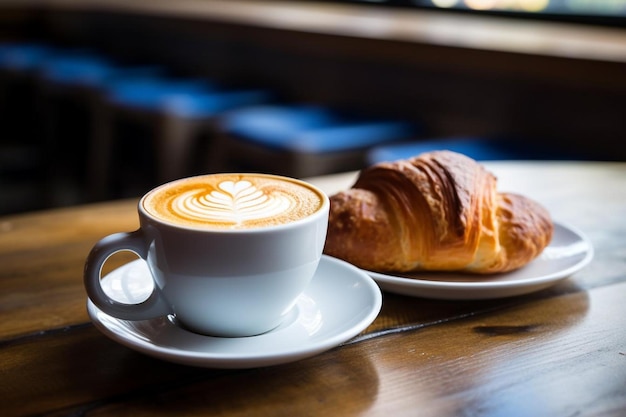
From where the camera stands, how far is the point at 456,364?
0.55 meters

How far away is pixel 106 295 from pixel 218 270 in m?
0.09

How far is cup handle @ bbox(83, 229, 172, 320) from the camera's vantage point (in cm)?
54

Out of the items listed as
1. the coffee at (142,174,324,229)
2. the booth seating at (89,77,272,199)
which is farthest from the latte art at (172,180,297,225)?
the booth seating at (89,77,272,199)

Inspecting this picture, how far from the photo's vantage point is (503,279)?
0.70 metres

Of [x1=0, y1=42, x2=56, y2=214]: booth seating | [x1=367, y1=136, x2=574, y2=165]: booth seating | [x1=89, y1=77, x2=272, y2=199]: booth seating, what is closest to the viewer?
[x1=367, y1=136, x2=574, y2=165]: booth seating

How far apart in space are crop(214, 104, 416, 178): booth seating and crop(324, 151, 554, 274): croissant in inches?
48.5

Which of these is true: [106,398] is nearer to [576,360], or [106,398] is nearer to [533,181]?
[576,360]

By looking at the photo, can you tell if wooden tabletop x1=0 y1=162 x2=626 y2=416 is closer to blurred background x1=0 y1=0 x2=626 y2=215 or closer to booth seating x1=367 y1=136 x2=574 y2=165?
booth seating x1=367 y1=136 x2=574 y2=165

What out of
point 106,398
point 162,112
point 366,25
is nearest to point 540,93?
point 366,25

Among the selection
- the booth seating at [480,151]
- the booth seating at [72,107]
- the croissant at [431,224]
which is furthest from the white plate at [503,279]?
the booth seating at [72,107]

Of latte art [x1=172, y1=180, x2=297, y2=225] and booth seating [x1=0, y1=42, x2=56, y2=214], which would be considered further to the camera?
booth seating [x1=0, y1=42, x2=56, y2=214]

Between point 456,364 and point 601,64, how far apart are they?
Answer: 1.34 m

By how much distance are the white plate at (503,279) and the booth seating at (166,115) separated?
185cm

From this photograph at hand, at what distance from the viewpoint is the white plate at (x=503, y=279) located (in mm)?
640
